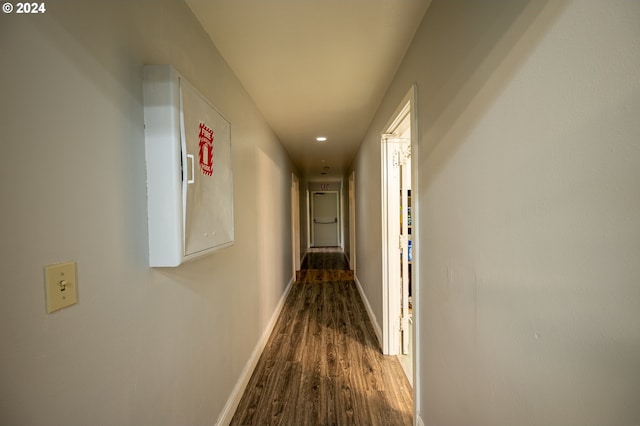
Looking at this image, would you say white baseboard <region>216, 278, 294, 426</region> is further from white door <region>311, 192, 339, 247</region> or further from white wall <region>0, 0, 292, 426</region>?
white door <region>311, 192, 339, 247</region>

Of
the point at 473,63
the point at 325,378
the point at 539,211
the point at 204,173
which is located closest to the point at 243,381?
the point at 325,378

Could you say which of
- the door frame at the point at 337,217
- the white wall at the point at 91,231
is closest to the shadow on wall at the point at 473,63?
the white wall at the point at 91,231

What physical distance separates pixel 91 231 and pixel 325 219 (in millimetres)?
9138

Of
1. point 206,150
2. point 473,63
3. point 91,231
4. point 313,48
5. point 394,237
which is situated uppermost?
point 313,48

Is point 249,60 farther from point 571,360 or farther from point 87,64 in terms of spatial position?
point 571,360

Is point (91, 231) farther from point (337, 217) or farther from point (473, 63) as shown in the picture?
point (337, 217)

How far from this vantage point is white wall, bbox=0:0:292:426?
56 cm

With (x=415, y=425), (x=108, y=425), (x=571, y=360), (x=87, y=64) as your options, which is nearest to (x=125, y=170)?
(x=87, y=64)

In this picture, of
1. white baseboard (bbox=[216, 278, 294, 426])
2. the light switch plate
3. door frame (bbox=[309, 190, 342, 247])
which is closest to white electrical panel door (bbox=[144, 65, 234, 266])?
the light switch plate

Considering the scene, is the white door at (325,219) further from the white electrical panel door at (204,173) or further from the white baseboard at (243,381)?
the white electrical panel door at (204,173)

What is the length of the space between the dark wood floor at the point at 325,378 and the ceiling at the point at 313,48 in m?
2.36

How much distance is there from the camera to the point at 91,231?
2.40 feet

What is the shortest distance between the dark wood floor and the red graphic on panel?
1612 millimetres

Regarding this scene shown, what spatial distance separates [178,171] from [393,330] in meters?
2.29
